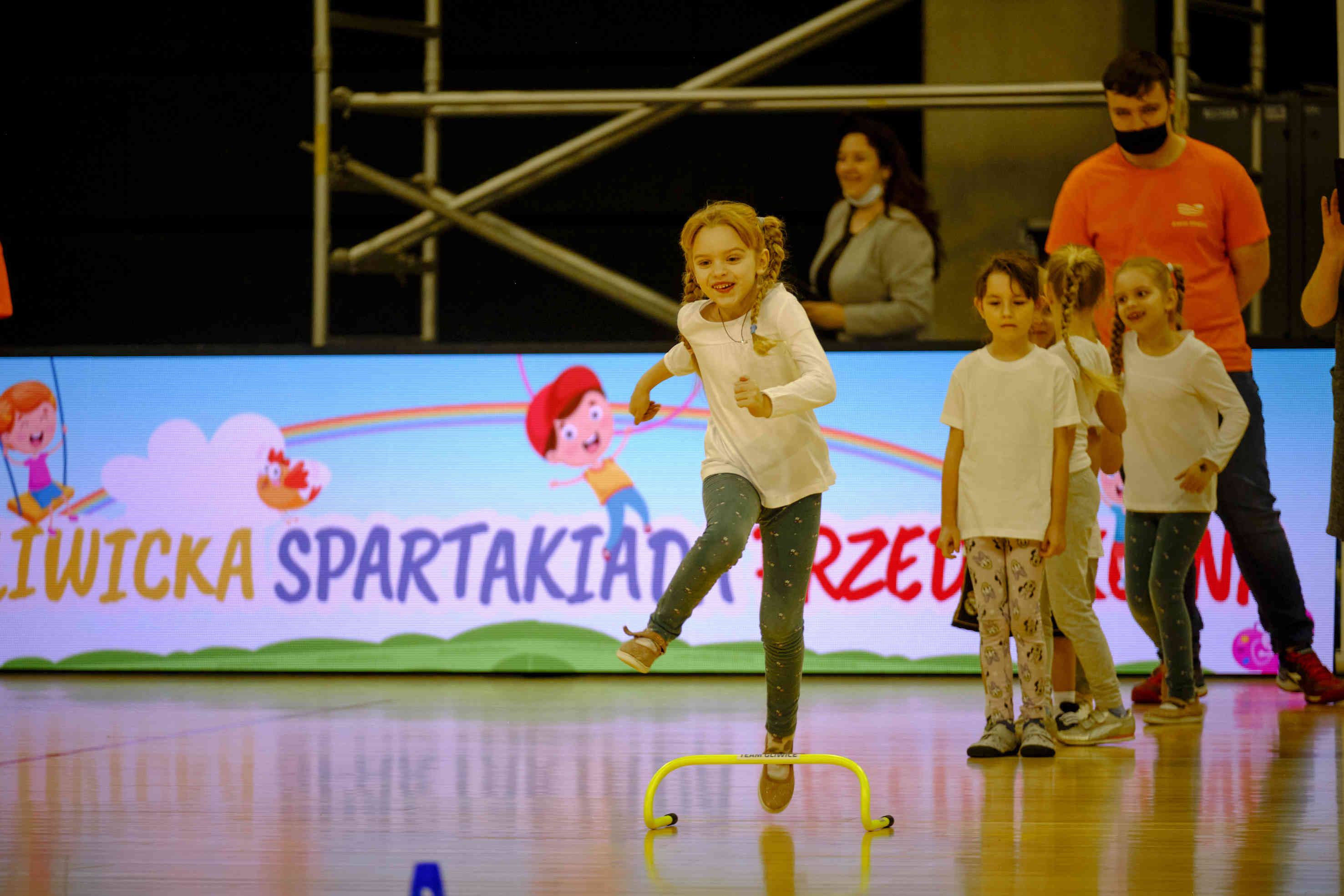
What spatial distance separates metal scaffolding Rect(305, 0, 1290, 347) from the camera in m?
4.16

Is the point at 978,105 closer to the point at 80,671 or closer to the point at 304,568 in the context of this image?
the point at 304,568

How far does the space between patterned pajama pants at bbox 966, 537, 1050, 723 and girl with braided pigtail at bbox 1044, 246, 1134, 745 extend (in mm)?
186

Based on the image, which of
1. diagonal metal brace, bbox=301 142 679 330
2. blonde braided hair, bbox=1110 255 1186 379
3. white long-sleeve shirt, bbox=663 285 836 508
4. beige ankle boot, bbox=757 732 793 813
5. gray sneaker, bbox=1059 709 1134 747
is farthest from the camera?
diagonal metal brace, bbox=301 142 679 330

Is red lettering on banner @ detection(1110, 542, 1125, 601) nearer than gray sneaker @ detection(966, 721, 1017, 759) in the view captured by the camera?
No

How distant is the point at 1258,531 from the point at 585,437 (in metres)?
1.84

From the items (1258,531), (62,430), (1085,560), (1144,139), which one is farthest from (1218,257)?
(62,430)

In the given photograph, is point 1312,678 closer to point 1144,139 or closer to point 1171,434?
point 1171,434

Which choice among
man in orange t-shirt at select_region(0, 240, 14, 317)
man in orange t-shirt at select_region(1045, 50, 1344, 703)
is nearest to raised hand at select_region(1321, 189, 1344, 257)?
man in orange t-shirt at select_region(1045, 50, 1344, 703)

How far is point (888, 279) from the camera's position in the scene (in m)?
4.09

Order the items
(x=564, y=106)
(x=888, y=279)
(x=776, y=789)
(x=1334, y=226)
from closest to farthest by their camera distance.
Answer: (x=776, y=789) → (x=1334, y=226) → (x=888, y=279) → (x=564, y=106)

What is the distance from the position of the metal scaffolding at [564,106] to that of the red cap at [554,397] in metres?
0.57

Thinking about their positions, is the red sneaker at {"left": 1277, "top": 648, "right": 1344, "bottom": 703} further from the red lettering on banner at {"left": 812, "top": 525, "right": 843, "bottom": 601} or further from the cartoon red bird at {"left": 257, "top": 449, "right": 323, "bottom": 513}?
the cartoon red bird at {"left": 257, "top": 449, "right": 323, "bottom": 513}

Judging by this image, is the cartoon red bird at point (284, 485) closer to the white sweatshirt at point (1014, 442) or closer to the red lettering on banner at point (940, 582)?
the red lettering on banner at point (940, 582)

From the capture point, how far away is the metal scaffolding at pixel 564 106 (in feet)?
13.6
